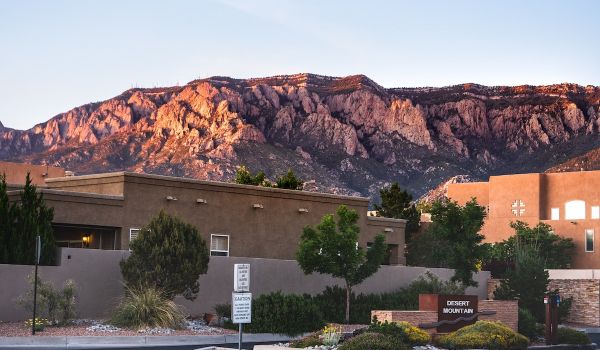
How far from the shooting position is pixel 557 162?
141 m

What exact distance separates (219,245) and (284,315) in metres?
9.58

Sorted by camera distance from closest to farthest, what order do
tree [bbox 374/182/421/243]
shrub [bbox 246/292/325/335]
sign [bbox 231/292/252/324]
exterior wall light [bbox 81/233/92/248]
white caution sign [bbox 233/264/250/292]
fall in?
sign [bbox 231/292/252/324] → white caution sign [bbox 233/264/250/292] → shrub [bbox 246/292/325/335] → exterior wall light [bbox 81/233/92/248] → tree [bbox 374/182/421/243]

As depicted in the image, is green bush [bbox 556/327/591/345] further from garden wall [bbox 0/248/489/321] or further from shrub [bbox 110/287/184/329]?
shrub [bbox 110/287/184/329]

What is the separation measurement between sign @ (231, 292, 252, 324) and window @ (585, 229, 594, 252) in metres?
67.5

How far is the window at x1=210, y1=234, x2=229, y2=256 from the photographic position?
45.3 meters

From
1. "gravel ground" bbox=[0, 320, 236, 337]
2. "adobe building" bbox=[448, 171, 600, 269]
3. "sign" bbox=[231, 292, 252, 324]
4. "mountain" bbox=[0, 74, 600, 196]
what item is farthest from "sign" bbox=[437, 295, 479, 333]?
"mountain" bbox=[0, 74, 600, 196]

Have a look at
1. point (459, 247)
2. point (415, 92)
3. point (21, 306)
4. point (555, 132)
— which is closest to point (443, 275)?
point (459, 247)

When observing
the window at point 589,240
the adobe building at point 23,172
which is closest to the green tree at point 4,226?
the adobe building at point 23,172

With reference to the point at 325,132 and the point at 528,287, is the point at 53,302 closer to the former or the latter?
the point at 528,287

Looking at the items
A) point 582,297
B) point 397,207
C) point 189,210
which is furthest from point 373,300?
point 397,207

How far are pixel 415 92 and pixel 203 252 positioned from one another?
14967cm

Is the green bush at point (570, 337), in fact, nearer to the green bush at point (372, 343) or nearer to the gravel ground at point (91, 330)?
the green bush at point (372, 343)

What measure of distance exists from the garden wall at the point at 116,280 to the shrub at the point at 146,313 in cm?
245

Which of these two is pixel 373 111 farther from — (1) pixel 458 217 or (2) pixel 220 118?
(1) pixel 458 217
